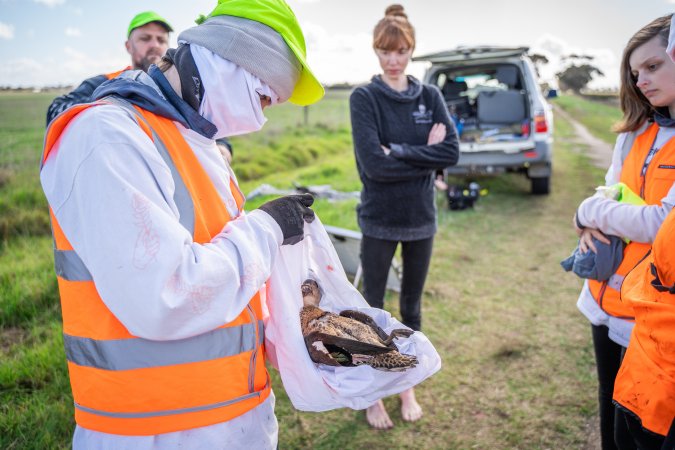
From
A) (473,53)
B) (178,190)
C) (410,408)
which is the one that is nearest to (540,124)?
(473,53)

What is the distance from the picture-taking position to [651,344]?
1.51m

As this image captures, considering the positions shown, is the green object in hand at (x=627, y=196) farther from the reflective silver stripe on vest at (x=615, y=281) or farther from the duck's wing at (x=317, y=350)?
the duck's wing at (x=317, y=350)

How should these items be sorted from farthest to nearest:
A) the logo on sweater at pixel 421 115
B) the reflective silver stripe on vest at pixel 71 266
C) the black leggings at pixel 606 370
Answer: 1. the logo on sweater at pixel 421 115
2. the black leggings at pixel 606 370
3. the reflective silver stripe on vest at pixel 71 266

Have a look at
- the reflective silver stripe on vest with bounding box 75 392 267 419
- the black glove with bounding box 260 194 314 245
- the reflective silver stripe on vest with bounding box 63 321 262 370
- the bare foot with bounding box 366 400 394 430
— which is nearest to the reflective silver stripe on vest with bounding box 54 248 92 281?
the reflective silver stripe on vest with bounding box 63 321 262 370

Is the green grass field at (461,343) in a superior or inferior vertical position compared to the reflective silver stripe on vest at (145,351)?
inferior

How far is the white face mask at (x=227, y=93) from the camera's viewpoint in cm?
139

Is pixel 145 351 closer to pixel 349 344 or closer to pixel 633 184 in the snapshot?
pixel 349 344

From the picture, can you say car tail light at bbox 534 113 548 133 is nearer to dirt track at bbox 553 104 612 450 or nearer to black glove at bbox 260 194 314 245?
dirt track at bbox 553 104 612 450

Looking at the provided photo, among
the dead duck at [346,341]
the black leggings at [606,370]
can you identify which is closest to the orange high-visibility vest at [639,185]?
the black leggings at [606,370]

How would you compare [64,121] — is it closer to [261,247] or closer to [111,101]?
[111,101]

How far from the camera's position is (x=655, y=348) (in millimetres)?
1492

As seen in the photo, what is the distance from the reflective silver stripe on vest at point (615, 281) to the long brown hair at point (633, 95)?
0.64 metres

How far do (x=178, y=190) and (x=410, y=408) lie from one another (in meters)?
2.20

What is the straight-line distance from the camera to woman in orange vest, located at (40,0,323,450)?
1.10 metres
